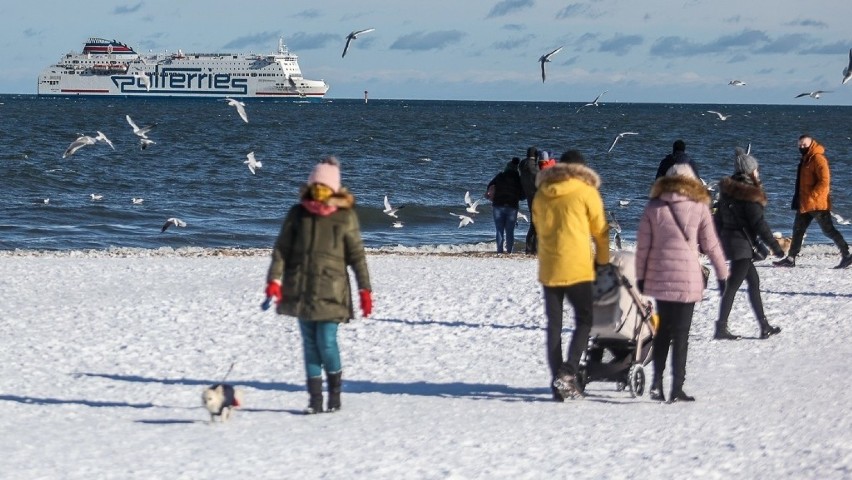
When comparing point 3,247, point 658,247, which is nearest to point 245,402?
point 658,247

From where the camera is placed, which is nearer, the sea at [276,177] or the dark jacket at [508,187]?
the dark jacket at [508,187]

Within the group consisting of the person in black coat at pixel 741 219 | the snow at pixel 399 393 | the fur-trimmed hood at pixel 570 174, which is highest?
the fur-trimmed hood at pixel 570 174

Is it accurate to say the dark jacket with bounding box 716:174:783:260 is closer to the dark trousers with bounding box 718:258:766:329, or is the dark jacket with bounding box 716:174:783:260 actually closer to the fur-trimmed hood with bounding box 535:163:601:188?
the dark trousers with bounding box 718:258:766:329

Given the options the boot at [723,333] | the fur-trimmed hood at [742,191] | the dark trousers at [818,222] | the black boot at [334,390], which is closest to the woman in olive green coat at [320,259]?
the black boot at [334,390]

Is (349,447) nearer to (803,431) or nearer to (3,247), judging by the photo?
(803,431)

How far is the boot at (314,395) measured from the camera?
23.0 ft

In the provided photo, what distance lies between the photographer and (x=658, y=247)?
720 centimetres

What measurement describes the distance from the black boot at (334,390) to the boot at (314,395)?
0.06 meters

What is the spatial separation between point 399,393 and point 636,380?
54.3 inches

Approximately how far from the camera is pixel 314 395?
7.05m

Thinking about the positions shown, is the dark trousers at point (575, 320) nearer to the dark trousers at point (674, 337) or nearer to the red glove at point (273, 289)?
the dark trousers at point (674, 337)

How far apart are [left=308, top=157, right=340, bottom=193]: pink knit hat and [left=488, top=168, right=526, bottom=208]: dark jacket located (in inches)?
382

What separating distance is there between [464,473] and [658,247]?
6.68 feet

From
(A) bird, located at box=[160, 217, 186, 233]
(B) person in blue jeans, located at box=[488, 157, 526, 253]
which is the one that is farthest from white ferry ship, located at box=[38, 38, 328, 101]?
(B) person in blue jeans, located at box=[488, 157, 526, 253]
